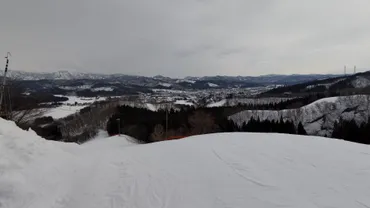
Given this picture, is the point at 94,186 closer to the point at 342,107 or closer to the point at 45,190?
the point at 45,190

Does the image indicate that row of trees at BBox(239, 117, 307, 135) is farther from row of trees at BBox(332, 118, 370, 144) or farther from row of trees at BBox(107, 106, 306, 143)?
row of trees at BBox(332, 118, 370, 144)

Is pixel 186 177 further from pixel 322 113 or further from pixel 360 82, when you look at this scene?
pixel 360 82

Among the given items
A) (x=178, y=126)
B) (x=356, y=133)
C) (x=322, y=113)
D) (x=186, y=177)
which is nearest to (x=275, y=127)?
(x=356, y=133)

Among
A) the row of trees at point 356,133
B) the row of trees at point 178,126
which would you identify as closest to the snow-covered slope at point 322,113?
the row of trees at point 178,126

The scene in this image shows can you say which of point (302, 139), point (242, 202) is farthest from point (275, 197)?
point (302, 139)

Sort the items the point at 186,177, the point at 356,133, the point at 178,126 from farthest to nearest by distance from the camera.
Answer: the point at 178,126, the point at 356,133, the point at 186,177

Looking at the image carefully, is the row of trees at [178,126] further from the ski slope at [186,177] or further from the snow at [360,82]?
the snow at [360,82]

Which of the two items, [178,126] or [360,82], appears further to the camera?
[360,82]
